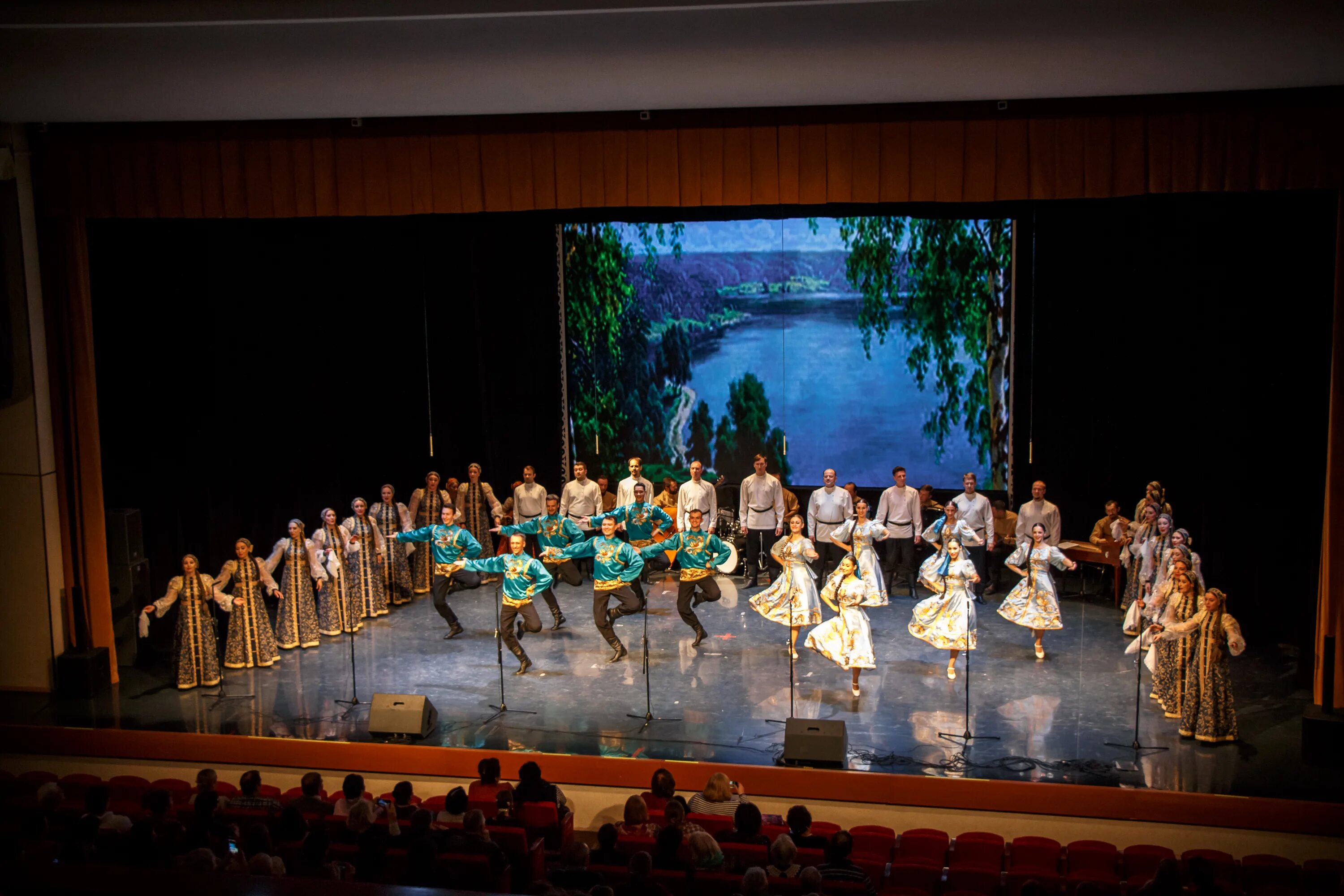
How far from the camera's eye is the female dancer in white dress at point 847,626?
8.29 metres

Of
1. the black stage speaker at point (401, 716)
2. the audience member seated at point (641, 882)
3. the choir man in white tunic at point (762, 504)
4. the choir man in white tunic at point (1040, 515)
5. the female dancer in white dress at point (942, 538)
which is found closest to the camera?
the audience member seated at point (641, 882)

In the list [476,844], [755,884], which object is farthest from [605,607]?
[755,884]

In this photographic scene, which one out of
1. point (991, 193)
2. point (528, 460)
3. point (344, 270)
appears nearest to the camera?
point (991, 193)

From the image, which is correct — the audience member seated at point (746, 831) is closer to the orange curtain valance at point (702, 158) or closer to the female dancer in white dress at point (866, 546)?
the female dancer in white dress at point (866, 546)

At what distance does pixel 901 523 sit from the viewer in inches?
420

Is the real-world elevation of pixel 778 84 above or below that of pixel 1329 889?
above

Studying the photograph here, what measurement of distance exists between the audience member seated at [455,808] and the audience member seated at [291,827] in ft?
2.17

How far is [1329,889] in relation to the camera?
5.25 m

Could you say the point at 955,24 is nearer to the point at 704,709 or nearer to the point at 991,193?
the point at 991,193

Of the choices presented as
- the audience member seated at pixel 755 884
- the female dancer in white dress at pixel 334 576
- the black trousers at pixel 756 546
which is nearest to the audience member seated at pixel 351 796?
the audience member seated at pixel 755 884

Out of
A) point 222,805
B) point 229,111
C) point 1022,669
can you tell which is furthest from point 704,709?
point 229,111

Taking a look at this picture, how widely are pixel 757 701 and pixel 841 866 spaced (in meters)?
3.47

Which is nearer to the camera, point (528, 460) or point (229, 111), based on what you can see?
point (229, 111)

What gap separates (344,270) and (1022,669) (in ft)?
23.2
